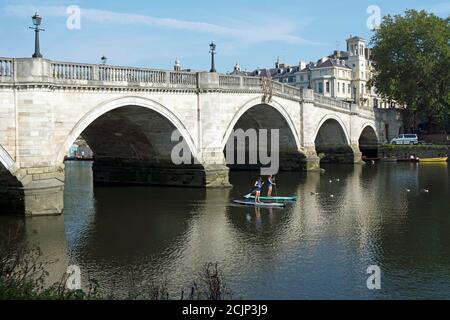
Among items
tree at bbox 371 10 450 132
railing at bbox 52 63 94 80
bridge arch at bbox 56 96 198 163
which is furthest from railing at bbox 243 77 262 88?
tree at bbox 371 10 450 132

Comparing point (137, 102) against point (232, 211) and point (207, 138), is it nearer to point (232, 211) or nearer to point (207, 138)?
point (207, 138)

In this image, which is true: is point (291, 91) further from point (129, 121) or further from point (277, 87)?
point (129, 121)

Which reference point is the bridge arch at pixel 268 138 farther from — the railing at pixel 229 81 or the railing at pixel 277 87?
the railing at pixel 229 81

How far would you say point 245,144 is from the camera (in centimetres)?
4628

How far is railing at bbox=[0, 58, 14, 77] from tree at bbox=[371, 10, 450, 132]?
45.8m

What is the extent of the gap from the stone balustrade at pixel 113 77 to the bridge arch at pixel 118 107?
82 cm

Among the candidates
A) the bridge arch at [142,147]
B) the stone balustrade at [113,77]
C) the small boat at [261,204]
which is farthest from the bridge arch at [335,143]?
the small boat at [261,204]

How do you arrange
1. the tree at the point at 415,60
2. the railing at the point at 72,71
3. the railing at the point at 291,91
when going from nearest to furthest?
the railing at the point at 72,71
the railing at the point at 291,91
the tree at the point at 415,60

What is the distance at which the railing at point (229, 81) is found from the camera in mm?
32031

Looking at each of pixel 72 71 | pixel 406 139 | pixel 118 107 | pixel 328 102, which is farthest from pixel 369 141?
pixel 72 71

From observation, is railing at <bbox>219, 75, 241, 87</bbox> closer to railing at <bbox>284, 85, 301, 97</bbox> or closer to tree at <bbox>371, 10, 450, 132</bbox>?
railing at <bbox>284, 85, 301, 97</bbox>

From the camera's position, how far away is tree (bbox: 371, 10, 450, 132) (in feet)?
183

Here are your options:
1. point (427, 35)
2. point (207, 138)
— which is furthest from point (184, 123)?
point (427, 35)

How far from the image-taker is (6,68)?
20.4 metres
